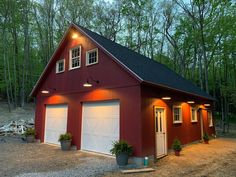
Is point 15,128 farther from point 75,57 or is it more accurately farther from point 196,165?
point 196,165

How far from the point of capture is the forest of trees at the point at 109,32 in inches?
742

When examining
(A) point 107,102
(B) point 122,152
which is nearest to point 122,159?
(B) point 122,152

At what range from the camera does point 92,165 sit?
21.9 ft

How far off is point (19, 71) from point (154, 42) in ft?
52.8

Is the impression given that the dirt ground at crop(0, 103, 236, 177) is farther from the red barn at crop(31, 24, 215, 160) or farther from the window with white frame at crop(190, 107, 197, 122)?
the window with white frame at crop(190, 107, 197, 122)

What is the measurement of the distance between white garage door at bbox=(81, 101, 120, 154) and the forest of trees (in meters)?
13.0

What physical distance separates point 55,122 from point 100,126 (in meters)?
3.72

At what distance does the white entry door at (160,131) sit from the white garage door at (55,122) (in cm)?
498

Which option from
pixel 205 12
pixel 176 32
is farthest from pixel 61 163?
pixel 176 32

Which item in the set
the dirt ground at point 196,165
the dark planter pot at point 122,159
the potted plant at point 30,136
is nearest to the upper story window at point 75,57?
the potted plant at point 30,136

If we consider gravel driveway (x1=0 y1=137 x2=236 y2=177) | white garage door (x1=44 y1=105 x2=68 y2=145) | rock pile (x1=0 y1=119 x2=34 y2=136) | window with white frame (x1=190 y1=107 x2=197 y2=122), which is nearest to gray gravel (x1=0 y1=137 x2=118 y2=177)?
gravel driveway (x1=0 y1=137 x2=236 y2=177)

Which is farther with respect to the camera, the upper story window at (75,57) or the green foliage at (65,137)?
Result: the upper story window at (75,57)

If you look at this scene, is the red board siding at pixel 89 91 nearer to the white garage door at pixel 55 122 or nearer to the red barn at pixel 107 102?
the red barn at pixel 107 102

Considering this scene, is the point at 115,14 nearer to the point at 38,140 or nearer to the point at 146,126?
the point at 38,140
